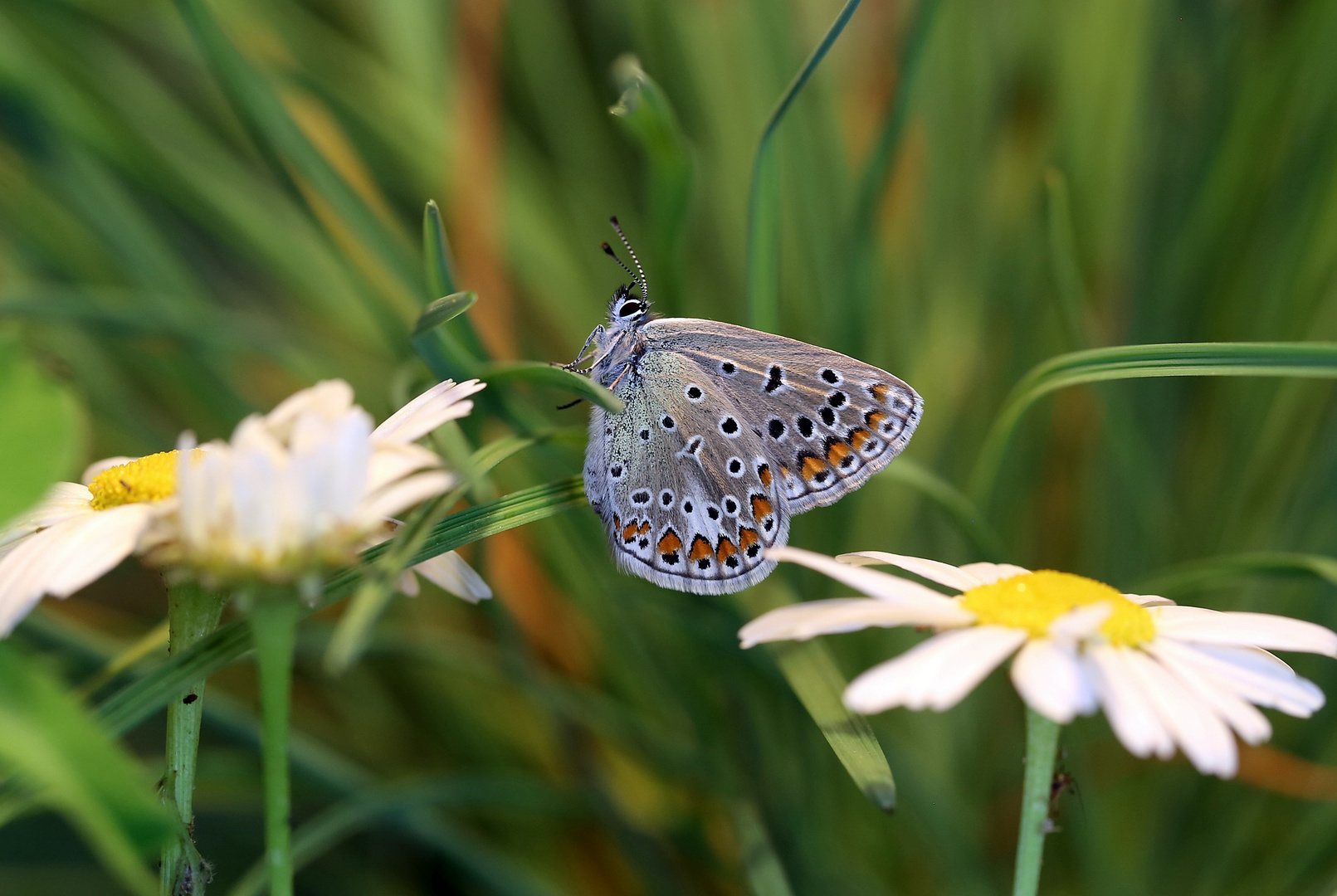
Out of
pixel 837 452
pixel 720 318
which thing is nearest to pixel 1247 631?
pixel 837 452

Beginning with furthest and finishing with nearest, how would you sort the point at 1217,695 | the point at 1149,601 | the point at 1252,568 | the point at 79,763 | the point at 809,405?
1. the point at 809,405
2. the point at 1252,568
3. the point at 1149,601
4. the point at 1217,695
5. the point at 79,763

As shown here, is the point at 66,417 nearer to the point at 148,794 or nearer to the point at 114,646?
the point at 148,794

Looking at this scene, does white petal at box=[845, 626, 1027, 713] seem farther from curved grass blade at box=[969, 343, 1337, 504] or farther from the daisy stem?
curved grass blade at box=[969, 343, 1337, 504]

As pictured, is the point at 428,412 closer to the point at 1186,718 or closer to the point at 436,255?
the point at 436,255

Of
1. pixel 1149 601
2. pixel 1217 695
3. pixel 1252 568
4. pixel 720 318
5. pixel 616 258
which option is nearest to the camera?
pixel 1217 695

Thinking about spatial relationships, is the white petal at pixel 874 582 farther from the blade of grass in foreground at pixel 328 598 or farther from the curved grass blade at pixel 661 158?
the curved grass blade at pixel 661 158

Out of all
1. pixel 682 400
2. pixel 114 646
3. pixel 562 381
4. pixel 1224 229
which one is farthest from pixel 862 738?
pixel 1224 229

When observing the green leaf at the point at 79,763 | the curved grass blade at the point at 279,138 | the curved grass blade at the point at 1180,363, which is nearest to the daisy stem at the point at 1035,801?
the curved grass blade at the point at 1180,363
